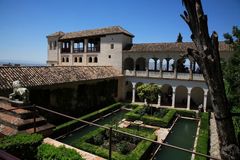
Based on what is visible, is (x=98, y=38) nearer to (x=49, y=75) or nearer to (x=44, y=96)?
(x=49, y=75)

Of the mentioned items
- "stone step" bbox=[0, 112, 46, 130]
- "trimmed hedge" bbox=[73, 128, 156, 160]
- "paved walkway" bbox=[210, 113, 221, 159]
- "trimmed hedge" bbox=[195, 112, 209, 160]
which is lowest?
"paved walkway" bbox=[210, 113, 221, 159]

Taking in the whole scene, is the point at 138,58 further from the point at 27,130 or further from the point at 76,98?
the point at 27,130

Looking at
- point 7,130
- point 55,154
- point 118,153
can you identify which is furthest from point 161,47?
point 55,154

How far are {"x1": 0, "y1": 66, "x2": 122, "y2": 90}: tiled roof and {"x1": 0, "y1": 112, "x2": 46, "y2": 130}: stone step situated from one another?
294 inches

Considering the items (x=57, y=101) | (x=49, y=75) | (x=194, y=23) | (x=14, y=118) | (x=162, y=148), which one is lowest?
(x=162, y=148)

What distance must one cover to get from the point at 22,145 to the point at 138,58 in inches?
1067

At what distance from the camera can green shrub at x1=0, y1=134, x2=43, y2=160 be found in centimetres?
564

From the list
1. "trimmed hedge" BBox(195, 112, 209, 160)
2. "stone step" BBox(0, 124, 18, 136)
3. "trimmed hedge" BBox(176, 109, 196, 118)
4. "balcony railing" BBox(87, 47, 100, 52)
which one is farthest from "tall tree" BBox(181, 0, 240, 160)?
"balcony railing" BBox(87, 47, 100, 52)

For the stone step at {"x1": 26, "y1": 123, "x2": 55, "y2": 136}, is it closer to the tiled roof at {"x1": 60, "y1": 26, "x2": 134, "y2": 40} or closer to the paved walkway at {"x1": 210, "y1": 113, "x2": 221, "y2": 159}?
the paved walkway at {"x1": 210, "y1": 113, "x2": 221, "y2": 159}

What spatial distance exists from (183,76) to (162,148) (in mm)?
14133

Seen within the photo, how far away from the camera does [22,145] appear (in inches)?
228

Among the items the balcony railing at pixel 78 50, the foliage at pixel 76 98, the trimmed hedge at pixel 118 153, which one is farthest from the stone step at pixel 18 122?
the balcony railing at pixel 78 50

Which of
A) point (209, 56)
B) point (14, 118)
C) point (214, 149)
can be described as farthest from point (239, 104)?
point (14, 118)

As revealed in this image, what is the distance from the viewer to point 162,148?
1389cm
